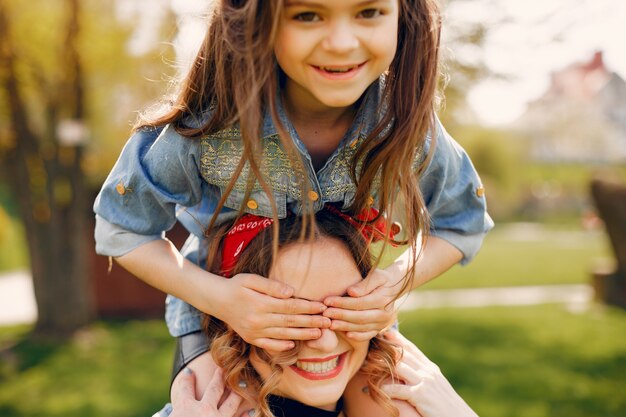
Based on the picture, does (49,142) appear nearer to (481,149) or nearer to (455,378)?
(455,378)

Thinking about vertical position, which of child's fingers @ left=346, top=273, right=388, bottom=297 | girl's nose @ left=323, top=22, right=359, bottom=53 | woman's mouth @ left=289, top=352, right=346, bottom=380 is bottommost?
woman's mouth @ left=289, top=352, right=346, bottom=380

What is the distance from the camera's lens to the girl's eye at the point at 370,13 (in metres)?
1.52

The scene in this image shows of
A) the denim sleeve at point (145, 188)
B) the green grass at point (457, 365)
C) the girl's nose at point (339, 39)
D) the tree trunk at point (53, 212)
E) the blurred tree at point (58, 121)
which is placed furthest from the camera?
the tree trunk at point (53, 212)

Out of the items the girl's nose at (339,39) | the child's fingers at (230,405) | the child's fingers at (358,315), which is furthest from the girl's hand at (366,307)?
the girl's nose at (339,39)

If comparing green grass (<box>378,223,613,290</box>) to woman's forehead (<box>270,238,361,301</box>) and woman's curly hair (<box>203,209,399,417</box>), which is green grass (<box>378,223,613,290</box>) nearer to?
woman's curly hair (<box>203,209,399,417</box>)

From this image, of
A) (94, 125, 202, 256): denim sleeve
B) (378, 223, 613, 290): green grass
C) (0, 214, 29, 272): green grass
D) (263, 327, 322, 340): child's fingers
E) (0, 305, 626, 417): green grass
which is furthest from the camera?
(0, 214, 29, 272): green grass

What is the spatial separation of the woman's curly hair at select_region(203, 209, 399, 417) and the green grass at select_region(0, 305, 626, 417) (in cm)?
299

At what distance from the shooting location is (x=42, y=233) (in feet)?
20.9

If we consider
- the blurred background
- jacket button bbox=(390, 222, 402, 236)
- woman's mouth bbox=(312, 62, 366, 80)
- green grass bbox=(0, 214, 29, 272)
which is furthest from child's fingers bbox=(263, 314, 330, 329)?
green grass bbox=(0, 214, 29, 272)

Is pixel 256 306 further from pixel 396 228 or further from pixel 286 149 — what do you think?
pixel 396 228

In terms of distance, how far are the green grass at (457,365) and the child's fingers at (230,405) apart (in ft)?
10.2

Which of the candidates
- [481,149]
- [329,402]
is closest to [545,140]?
[481,149]

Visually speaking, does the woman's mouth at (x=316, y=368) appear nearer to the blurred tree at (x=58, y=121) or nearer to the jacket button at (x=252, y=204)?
the jacket button at (x=252, y=204)

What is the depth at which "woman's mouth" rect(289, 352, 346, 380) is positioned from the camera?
5.70ft
